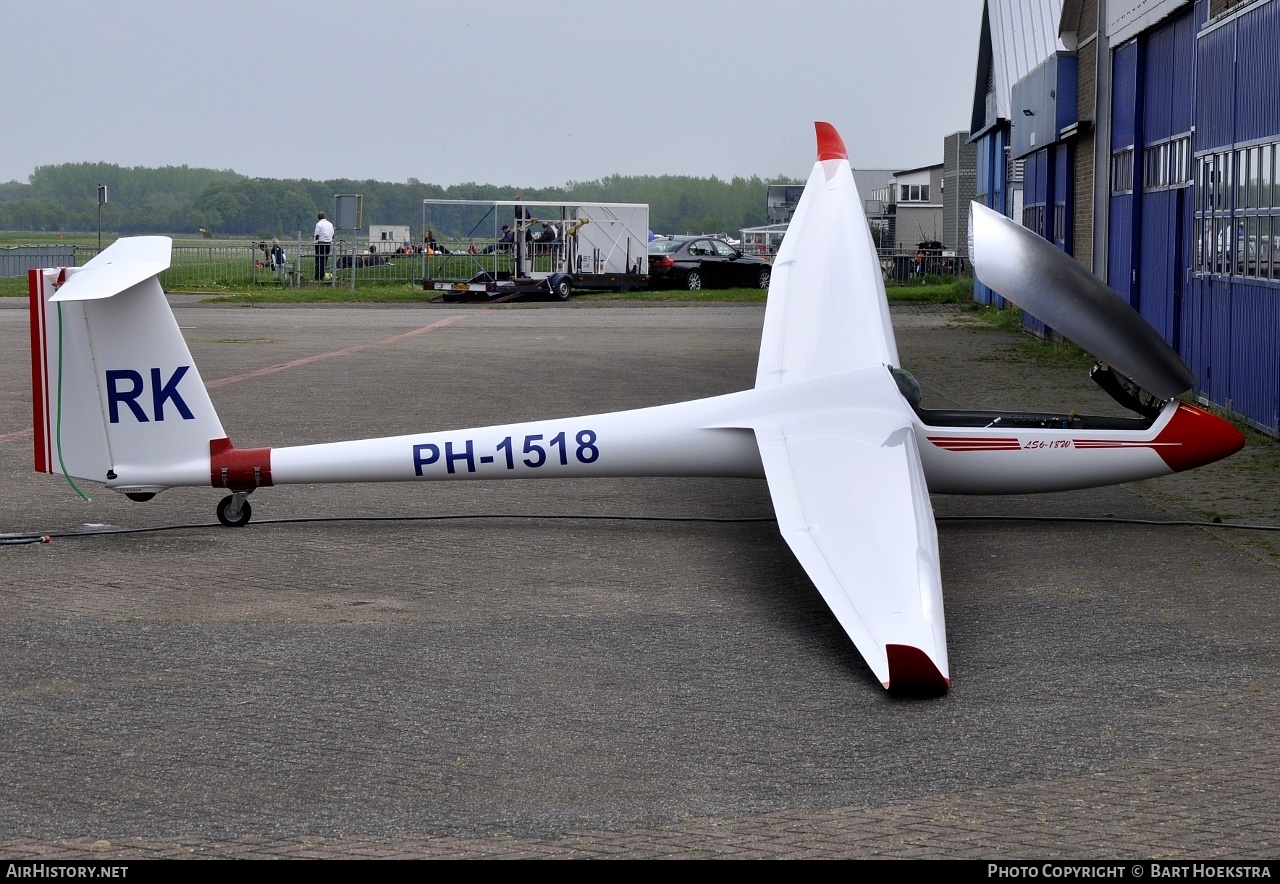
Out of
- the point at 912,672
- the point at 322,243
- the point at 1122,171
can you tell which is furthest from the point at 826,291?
the point at 322,243

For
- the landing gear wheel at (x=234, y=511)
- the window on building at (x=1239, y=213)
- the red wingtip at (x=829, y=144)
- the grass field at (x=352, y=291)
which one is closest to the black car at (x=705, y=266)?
the grass field at (x=352, y=291)

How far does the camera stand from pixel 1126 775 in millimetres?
4996

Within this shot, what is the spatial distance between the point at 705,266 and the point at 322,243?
11.7 meters

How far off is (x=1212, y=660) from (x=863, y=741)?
2.01 metres

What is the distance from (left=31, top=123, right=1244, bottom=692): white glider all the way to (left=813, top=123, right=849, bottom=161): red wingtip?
3.89 meters

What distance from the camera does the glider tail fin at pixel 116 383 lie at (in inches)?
331

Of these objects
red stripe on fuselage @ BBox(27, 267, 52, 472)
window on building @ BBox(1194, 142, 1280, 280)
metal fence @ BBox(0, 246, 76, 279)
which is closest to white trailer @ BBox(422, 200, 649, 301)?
metal fence @ BBox(0, 246, 76, 279)

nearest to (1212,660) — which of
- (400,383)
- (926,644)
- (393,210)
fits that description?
(926,644)

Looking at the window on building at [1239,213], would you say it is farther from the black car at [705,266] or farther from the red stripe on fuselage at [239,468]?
the black car at [705,266]

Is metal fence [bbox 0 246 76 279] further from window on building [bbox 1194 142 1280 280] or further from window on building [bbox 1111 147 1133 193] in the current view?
window on building [bbox 1194 142 1280 280]

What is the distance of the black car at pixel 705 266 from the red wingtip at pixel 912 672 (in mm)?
35662

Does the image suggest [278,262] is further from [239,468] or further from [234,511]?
[239,468]

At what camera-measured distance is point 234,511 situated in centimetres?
936

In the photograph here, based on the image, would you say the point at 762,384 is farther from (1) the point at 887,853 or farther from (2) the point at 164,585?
(1) the point at 887,853
